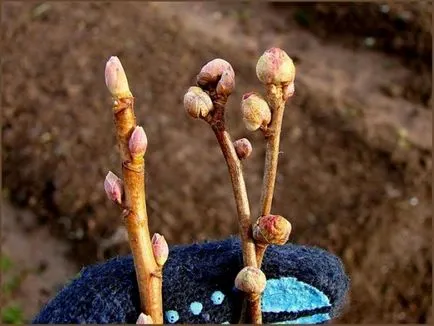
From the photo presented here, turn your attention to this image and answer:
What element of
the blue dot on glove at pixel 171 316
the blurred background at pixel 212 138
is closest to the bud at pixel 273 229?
the blue dot on glove at pixel 171 316

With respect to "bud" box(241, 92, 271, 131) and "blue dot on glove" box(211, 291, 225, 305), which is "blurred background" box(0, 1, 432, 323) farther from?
"bud" box(241, 92, 271, 131)

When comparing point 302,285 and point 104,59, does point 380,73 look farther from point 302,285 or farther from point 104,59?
point 302,285

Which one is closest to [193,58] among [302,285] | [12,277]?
[12,277]

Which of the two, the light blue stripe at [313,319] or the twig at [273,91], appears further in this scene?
the light blue stripe at [313,319]

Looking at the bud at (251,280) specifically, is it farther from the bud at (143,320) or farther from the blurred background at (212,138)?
the blurred background at (212,138)

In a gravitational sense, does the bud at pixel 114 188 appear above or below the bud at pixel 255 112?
below
